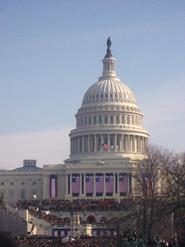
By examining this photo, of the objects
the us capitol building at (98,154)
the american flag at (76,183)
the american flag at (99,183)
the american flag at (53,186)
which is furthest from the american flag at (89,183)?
the american flag at (53,186)

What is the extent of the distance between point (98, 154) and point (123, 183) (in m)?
12.1

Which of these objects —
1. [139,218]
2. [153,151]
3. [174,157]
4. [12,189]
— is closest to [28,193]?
[12,189]

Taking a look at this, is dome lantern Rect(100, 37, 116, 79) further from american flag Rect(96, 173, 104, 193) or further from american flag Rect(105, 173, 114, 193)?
american flag Rect(105, 173, 114, 193)

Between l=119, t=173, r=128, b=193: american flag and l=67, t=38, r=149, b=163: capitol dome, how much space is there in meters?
6.23

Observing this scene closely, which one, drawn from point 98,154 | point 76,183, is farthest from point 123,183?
point 98,154

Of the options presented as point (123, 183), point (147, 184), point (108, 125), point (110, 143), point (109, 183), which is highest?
point (108, 125)

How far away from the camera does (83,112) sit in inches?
7131

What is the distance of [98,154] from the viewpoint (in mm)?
167875

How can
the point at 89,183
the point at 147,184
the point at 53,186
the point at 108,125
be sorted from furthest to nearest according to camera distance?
the point at 108,125 < the point at 53,186 < the point at 89,183 < the point at 147,184

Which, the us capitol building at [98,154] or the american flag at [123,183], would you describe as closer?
the american flag at [123,183]

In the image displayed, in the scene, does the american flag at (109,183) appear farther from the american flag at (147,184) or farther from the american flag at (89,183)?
the american flag at (147,184)

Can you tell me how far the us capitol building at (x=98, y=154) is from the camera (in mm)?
159500

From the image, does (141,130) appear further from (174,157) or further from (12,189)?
(174,157)

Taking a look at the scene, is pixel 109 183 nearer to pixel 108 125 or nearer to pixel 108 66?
pixel 108 125
